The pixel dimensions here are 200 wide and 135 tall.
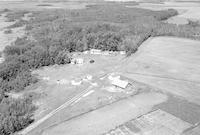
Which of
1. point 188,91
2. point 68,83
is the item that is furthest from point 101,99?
point 188,91

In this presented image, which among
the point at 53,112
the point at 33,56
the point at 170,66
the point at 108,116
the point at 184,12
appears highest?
the point at 184,12

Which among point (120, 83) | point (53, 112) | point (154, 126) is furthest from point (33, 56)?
point (154, 126)

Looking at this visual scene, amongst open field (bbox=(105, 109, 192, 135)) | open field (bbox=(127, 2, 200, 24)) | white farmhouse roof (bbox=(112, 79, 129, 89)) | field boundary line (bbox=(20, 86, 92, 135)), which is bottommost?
field boundary line (bbox=(20, 86, 92, 135))

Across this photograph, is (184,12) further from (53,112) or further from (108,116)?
(53,112)

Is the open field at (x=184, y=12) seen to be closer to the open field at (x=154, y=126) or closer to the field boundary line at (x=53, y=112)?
the field boundary line at (x=53, y=112)

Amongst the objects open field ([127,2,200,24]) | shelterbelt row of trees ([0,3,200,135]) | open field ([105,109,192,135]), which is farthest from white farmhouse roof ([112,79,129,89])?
open field ([127,2,200,24])

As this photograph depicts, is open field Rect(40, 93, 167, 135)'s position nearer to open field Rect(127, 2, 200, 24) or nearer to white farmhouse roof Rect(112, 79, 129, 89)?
white farmhouse roof Rect(112, 79, 129, 89)

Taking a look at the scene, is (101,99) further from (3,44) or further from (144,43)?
(3,44)

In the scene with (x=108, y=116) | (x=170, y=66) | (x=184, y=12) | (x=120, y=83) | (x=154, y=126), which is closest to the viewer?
(x=154, y=126)

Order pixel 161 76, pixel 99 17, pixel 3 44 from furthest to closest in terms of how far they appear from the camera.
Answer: pixel 99 17 < pixel 3 44 < pixel 161 76
